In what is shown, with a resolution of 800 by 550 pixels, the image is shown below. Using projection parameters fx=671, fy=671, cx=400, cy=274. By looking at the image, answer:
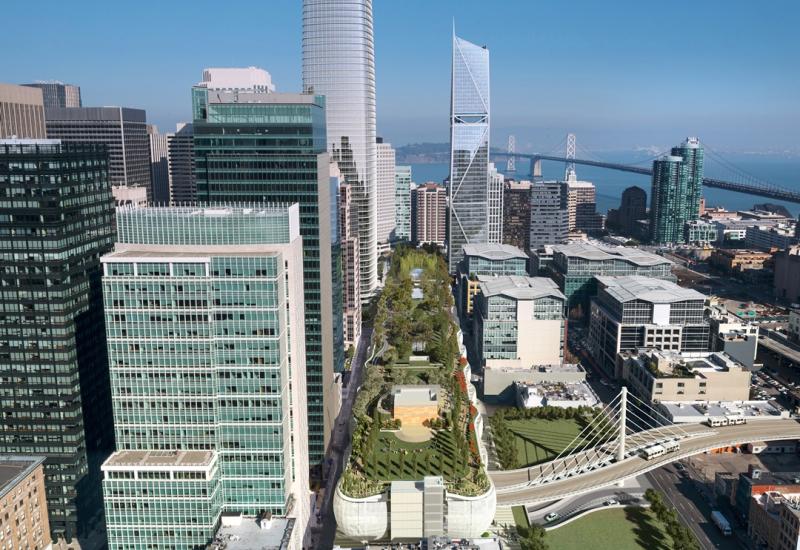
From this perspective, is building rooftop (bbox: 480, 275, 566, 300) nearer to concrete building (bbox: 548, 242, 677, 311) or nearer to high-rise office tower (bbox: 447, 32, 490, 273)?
concrete building (bbox: 548, 242, 677, 311)

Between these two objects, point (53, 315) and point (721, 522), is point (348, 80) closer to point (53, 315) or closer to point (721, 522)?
point (53, 315)

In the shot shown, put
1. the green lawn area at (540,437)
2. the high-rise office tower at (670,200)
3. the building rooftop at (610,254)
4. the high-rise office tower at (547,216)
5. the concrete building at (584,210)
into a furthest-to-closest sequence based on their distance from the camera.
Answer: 1. the concrete building at (584,210)
2. the high-rise office tower at (670,200)
3. the high-rise office tower at (547,216)
4. the building rooftop at (610,254)
5. the green lawn area at (540,437)

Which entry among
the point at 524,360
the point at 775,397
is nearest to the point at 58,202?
the point at 524,360

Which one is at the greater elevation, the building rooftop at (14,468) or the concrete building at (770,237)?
the concrete building at (770,237)

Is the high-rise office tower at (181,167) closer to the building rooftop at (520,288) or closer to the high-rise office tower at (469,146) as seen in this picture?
the high-rise office tower at (469,146)

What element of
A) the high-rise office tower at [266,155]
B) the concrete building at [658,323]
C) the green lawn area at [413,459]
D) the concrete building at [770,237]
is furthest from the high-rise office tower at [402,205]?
the green lawn area at [413,459]

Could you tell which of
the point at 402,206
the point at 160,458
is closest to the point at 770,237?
the point at 402,206
